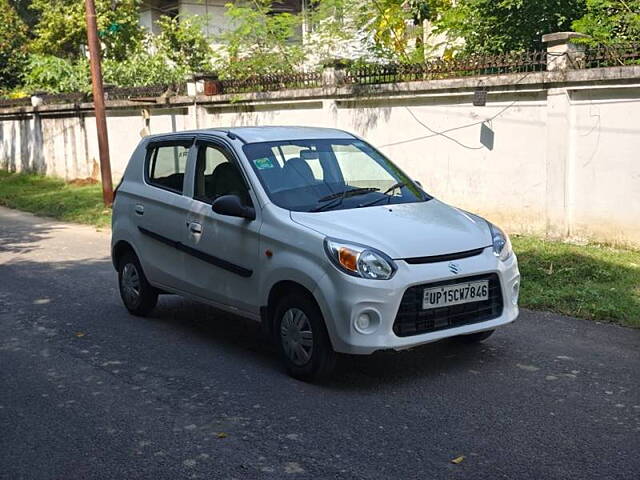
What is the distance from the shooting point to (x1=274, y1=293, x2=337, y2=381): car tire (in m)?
5.25

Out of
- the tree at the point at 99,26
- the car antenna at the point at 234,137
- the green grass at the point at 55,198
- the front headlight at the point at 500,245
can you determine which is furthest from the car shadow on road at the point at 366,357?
the tree at the point at 99,26

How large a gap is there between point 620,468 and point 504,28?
33.9 ft

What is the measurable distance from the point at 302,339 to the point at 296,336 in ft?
0.19

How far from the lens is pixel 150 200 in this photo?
7.05 metres

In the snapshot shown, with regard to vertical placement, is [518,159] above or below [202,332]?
above

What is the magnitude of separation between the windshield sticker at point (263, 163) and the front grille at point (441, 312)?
1637 mm

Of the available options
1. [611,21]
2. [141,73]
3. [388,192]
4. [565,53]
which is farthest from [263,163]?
[141,73]

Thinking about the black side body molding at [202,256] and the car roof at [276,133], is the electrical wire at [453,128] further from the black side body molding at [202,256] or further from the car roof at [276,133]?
the black side body molding at [202,256]

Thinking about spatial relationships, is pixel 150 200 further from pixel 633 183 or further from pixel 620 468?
pixel 633 183

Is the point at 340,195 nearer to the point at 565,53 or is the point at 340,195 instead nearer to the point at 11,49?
the point at 565,53

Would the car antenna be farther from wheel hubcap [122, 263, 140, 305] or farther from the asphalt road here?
wheel hubcap [122, 263, 140, 305]

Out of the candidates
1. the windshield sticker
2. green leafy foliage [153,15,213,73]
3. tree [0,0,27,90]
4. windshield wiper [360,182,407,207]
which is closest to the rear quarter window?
the windshield sticker

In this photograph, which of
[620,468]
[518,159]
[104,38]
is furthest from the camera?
[104,38]

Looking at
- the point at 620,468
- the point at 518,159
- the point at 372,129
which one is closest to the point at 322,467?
the point at 620,468
